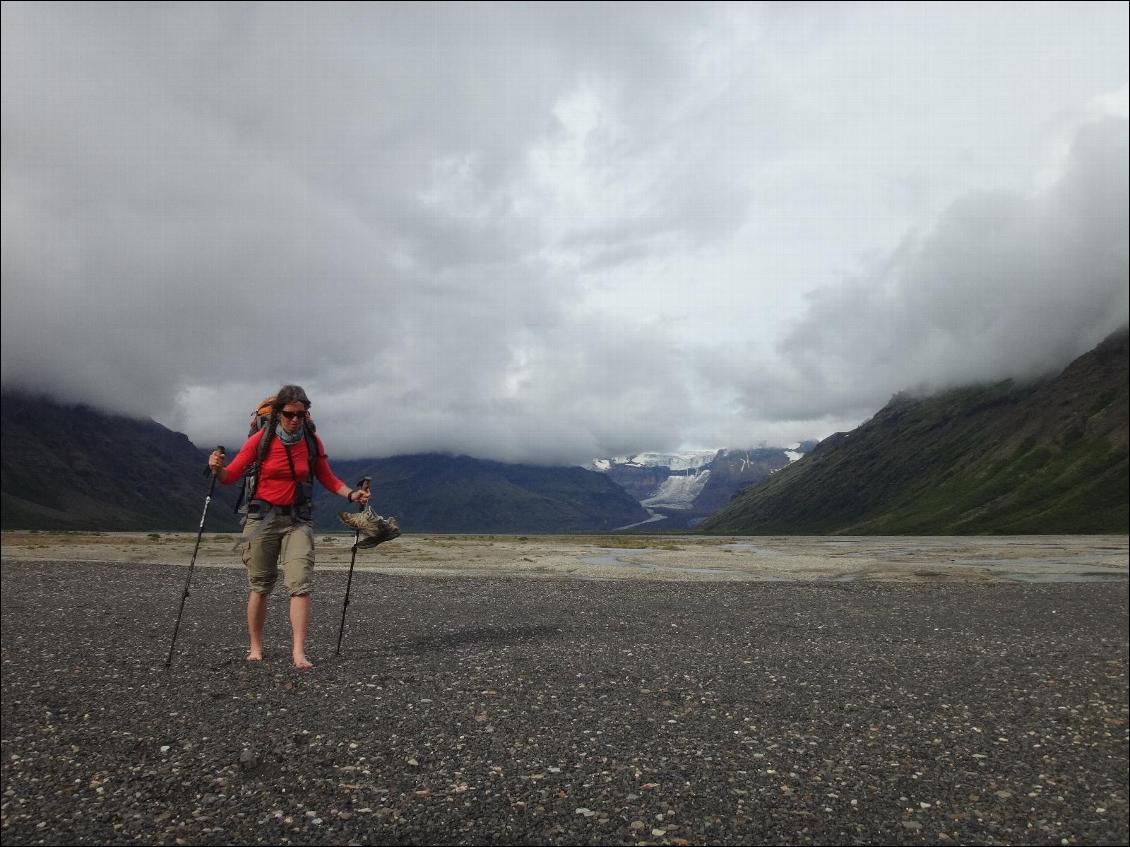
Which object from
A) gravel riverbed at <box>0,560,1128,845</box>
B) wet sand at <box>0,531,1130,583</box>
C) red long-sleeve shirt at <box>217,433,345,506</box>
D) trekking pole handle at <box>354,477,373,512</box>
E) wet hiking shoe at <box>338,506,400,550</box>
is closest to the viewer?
gravel riverbed at <box>0,560,1128,845</box>

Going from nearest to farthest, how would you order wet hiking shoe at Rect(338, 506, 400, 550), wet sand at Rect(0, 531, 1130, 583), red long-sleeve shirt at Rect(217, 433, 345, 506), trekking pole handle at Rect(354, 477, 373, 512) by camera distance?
red long-sleeve shirt at Rect(217, 433, 345, 506) → trekking pole handle at Rect(354, 477, 373, 512) → wet hiking shoe at Rect(338, 506, 400, 550) → wet sand at Rect(0, 531, 1130, 583)

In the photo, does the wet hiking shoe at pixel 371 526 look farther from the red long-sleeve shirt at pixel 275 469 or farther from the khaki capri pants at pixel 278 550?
the red long-sleeve shirt at pixel 275 469

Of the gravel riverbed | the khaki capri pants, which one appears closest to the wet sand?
the khaki capri pants

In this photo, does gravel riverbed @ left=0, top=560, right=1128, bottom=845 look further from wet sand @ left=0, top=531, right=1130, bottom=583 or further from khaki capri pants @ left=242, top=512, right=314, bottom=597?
wet sand @ left=0, top=531, right=1130, bottom=583

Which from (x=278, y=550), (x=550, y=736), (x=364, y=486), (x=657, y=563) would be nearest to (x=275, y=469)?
(x=278, y=550)

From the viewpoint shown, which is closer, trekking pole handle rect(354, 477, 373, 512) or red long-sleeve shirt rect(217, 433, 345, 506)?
red long-sleeve shirt rect(217, 433, 345, 506)

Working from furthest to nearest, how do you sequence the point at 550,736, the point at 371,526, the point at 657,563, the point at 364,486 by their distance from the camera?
the point at 657,563 < the point at 371,526 < the point at 364,486 < the point at 550,736

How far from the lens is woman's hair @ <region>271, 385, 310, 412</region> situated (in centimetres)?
1233

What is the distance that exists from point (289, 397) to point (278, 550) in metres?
2.98

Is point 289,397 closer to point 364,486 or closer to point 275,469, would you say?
point 275,469

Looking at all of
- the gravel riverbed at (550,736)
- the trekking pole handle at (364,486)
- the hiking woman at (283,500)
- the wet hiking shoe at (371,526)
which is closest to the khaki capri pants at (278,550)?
the hiking woman at (283,500)

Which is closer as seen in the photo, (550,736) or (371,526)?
(550,736)

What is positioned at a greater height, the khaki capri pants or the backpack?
the backpack

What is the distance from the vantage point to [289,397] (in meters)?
12.4
